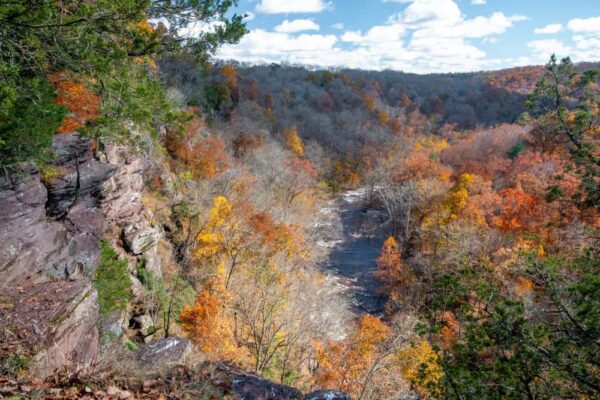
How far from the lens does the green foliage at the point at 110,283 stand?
11571mm

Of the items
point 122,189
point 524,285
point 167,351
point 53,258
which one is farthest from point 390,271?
point 53,258

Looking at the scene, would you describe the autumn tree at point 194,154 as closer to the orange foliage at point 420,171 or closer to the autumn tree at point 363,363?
the autumn tree at point 363,363

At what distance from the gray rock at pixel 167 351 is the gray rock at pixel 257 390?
9.18ft

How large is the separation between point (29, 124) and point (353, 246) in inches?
1345

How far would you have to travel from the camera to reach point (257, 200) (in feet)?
108

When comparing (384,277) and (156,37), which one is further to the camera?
(384,277)

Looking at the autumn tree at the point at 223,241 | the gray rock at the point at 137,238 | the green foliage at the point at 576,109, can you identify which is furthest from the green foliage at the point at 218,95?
the green foliage at the point at 576,109

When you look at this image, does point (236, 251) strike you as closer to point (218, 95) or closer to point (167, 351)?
point (167, 351)

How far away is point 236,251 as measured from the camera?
23625 millimetres

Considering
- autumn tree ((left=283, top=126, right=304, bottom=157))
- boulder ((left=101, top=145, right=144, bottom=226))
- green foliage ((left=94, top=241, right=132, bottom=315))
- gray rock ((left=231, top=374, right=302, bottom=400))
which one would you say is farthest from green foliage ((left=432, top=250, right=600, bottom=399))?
autumn tree ((left=283, top=126, right=304, bottom=157))

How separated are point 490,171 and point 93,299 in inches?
1540

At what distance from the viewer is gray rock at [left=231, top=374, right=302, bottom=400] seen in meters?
6.93

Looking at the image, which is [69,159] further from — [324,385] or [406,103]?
[406,103]

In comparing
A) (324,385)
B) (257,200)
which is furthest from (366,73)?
(324,385)
